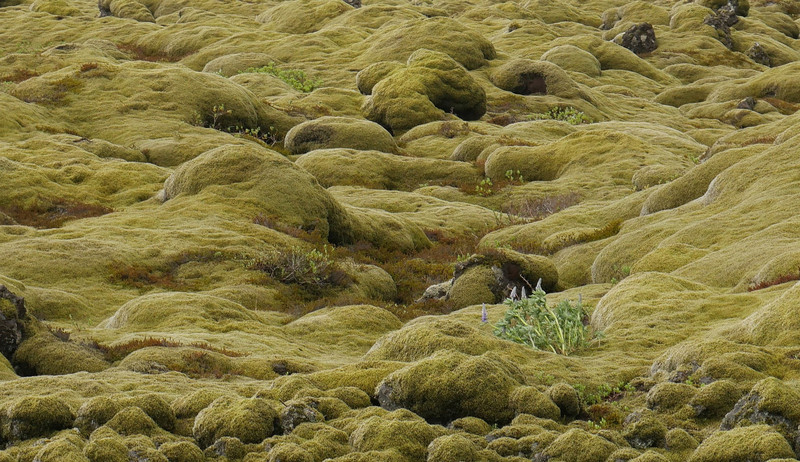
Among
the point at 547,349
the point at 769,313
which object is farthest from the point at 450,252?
the point at 769,313

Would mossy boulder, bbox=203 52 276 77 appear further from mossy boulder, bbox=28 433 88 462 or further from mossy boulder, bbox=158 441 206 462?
mossy boulder, bbox=28 433 88 462

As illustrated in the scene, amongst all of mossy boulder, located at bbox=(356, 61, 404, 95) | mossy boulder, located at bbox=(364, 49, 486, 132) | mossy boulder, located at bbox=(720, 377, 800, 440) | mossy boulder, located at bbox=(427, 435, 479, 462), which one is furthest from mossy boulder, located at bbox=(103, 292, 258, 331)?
mossy boulder, located at bbox=(356, 61, 404, 95)

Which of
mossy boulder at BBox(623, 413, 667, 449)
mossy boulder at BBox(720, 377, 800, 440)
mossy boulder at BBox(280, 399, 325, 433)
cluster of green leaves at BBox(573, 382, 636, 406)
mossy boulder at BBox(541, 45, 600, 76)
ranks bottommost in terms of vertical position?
mossy boulder at BBox(541, 45, 600, 76)

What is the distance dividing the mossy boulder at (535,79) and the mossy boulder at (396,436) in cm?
5903

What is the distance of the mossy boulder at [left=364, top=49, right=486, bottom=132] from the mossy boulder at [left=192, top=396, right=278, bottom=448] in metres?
47.5

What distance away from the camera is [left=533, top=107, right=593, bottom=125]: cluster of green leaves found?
2440 inches

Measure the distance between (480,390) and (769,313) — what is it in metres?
5.18

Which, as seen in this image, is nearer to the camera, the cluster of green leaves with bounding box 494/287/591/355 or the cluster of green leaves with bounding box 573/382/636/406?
the cluster of green leaves with bounding box 573/382/636/406

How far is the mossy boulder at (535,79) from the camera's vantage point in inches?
2623

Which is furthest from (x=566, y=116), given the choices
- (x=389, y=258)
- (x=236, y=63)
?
(x=389, y=258)

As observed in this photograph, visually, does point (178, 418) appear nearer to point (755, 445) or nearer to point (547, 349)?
point (755, 445)

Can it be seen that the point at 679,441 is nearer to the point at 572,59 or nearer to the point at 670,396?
the point at 670,396

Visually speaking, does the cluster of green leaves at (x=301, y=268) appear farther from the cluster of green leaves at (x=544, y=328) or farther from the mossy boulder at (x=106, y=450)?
the mossy boulder at (x=106, y=450)

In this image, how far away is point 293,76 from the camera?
237 feet
